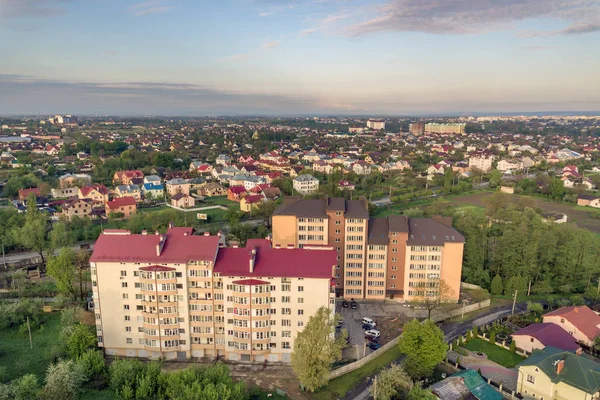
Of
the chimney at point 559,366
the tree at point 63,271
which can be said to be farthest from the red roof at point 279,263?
the tree at point 63,271

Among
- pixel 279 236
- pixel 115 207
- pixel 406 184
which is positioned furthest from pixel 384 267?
pixel 406 184

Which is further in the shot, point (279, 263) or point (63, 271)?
point (63, 271)

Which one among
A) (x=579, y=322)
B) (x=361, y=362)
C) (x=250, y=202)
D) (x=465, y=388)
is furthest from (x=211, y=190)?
(x=579, y=322)

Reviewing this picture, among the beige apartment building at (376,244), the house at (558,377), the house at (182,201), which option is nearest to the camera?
the house at (558,377)

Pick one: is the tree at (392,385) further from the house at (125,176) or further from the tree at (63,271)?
the house at (125,176)

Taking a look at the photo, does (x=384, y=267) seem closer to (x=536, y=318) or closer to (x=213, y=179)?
(x=536, y=318)

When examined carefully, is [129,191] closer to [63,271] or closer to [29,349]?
[63,271]

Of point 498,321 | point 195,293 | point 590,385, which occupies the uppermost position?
point 195,293
